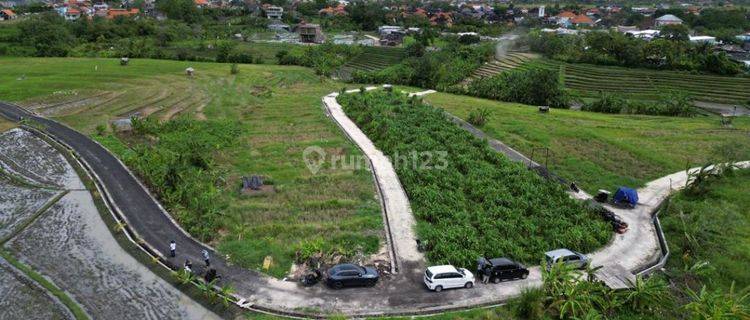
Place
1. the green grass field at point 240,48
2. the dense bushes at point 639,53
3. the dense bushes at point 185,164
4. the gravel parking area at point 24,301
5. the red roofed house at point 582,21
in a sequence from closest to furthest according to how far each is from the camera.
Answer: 1. the gravel parking area at point 24,301
2. the dense bushes at point 185,164
3. the dense bushes at point 639,53
4. the green grass field at point 240,48
5. the red roofed house at point 582,21

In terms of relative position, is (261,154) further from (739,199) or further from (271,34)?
(271,34)

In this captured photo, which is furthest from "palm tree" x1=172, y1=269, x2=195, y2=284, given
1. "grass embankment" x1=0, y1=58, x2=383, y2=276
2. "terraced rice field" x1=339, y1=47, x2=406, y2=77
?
"terraced rice field" x1=339, y1=47, x2=406, y2=77

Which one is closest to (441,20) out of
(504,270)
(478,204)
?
(478,204)

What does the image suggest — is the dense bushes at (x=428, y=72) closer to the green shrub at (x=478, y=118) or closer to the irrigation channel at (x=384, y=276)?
the green shrub at (x=478, y=118)

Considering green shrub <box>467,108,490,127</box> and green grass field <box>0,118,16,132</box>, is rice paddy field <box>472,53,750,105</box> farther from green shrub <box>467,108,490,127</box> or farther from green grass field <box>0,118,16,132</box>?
green grass field <box>0,118,16,132</box>

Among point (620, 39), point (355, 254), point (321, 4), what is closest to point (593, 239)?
point (355, 254)

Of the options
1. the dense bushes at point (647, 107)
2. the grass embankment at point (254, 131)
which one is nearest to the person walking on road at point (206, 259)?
the grass embankment at point (254, 131)
